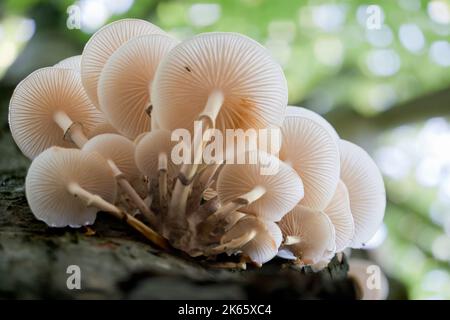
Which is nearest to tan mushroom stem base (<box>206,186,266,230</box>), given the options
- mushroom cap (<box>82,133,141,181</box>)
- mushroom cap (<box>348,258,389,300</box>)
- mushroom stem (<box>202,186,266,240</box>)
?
mushroom stem (<box>202,186,266,240</box>)

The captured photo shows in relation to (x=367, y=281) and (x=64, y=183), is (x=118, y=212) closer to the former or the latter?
(x=64, y=183)

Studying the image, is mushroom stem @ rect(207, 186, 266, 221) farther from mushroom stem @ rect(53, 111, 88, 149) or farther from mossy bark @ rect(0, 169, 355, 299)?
mushroom stem @ rect(53, 111, 88, 149)

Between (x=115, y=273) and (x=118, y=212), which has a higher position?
(x=118, y=212)

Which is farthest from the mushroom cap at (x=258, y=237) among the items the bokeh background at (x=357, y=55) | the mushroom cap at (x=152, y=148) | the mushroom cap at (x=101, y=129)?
the bokeh background at (x=357, y=55)

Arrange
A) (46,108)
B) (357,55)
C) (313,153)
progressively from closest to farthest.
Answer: (313,153), (46,108), (357,55)

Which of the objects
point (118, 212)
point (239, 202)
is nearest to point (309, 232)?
point (239, 202)

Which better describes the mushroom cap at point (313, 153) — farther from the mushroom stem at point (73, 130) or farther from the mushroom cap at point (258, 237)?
the mushroom stem at point (73, 130)
